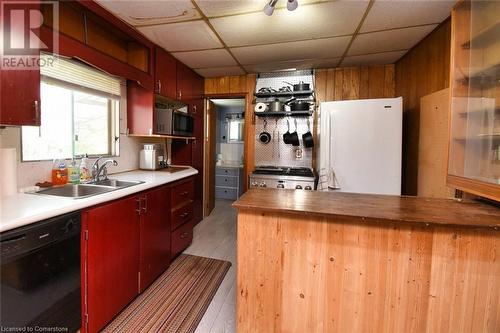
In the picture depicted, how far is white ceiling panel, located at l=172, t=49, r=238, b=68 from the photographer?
8.87 ft

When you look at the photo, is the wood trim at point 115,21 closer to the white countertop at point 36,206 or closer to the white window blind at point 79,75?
the white window blind at point 79,75

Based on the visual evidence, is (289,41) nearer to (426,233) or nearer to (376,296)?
(426,233)

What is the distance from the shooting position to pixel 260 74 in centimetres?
347

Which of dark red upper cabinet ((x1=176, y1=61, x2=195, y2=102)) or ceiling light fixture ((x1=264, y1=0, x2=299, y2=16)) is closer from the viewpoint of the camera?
ceiling light fixture ((x1=264, y1=0, x2=299, y2=16))

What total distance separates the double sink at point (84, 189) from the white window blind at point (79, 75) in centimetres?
82

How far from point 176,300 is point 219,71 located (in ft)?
9.45

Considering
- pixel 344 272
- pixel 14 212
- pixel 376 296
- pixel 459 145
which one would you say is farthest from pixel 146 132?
pixel 459 145

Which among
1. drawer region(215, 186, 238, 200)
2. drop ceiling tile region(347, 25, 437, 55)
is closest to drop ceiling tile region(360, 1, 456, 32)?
drop ceiling tile region(347, 25, 437, 55)

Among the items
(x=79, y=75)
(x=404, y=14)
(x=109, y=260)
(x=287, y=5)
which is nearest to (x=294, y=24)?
(x=287, y=5)

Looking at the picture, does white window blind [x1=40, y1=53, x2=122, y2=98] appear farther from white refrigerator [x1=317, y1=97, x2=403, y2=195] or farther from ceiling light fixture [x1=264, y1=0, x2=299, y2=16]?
white refrigerator [x1=317, y1=97, x2=403, y2=195]

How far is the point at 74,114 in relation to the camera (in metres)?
2.03

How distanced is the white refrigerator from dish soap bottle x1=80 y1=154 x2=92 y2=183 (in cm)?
233

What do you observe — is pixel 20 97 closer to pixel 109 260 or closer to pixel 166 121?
pixel 109 260

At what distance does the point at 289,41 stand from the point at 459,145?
1714 millimetres
